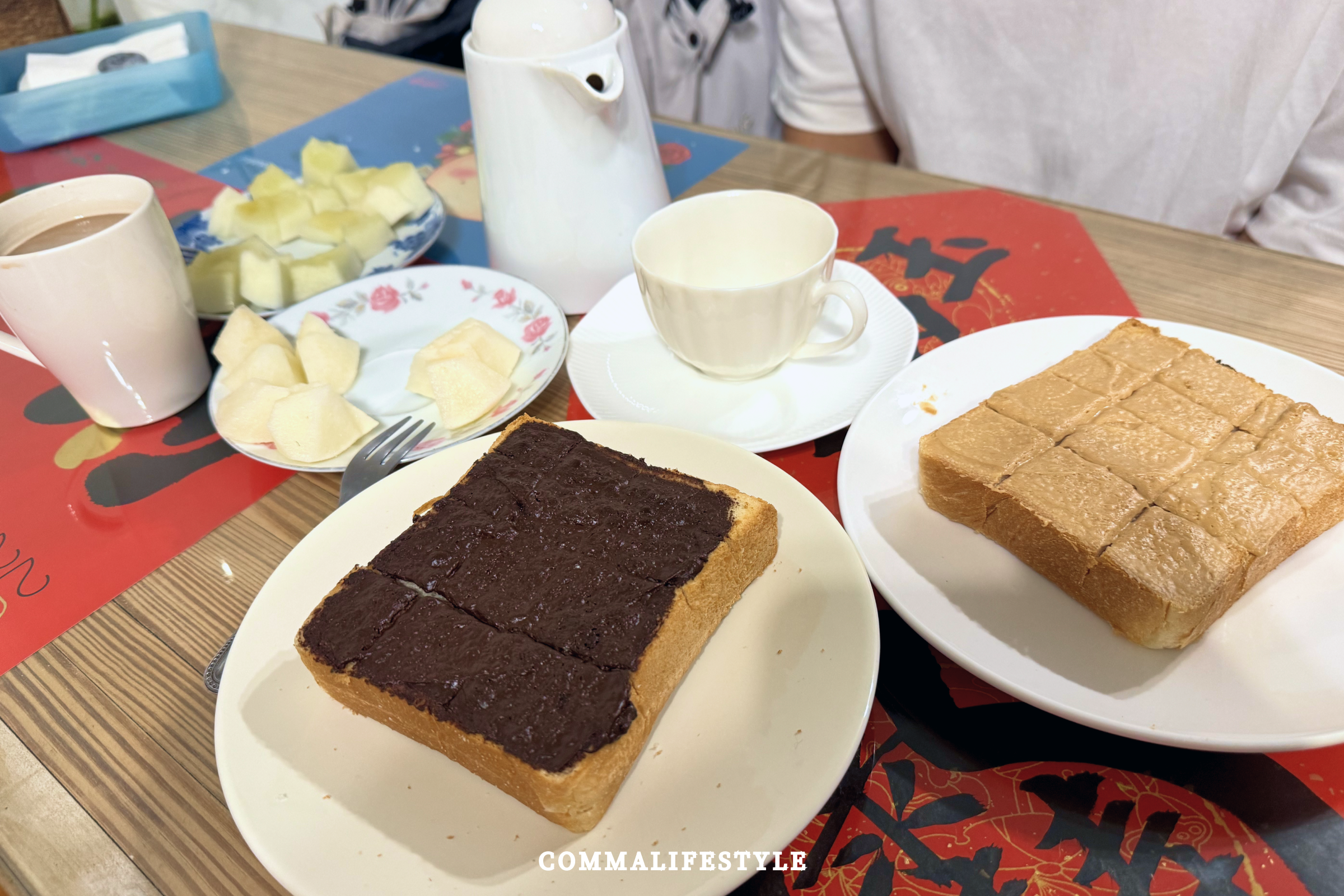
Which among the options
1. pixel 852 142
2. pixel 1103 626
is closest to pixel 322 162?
pixel 852 142

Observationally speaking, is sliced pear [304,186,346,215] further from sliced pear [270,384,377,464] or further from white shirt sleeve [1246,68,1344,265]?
white shirt sleeve [1246,68,1344,265]

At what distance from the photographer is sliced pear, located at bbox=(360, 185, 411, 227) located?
1.38m

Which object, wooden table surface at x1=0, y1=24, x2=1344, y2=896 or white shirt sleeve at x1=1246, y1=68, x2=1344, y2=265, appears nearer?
wooden table surface at x1=0, y1=24, x2=1344, y2=896

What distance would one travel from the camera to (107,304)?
0.98m

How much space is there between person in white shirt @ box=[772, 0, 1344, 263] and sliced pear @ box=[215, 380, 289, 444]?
1.38 metres

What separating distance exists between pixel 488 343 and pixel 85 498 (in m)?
0.56

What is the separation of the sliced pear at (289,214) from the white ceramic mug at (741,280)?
Result: 2.43 feet

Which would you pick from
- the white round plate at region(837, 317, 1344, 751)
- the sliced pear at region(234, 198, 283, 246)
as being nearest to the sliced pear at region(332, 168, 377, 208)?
the sliced pear at region(234, 198, 283, 246)

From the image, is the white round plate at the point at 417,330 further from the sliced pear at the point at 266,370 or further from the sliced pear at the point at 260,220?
the sliced pear at the point at 260,220

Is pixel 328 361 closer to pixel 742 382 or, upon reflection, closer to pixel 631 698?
pixel 742 382

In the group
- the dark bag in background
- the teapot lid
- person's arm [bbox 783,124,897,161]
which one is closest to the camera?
the teapot lid

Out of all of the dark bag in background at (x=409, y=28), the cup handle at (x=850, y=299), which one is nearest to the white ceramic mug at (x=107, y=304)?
the cup handle at (x=850, y=299)

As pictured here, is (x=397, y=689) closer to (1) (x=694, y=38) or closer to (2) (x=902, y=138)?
(2) (x=902, y=138)

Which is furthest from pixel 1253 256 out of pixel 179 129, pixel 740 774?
pixel 179 129
